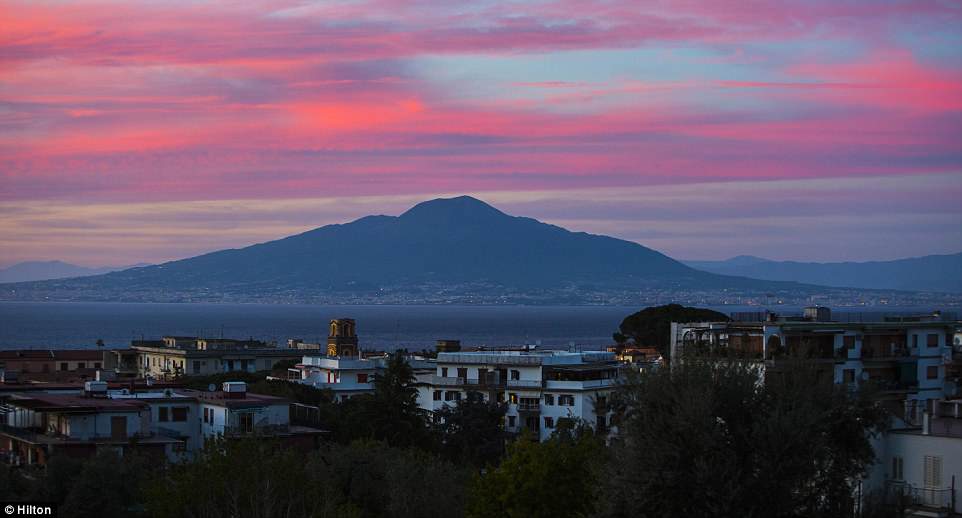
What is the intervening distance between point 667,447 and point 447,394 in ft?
137

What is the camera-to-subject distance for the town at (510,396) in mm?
29703

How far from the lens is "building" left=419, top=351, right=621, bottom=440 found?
65500 mm

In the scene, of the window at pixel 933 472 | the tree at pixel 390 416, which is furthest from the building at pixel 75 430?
the window at pixel 933 472

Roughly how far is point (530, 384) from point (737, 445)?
39114mm

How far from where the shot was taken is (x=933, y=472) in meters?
29.2

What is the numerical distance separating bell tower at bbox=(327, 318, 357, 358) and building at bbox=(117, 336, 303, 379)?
116 inches

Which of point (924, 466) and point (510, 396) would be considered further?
point (510, 396)

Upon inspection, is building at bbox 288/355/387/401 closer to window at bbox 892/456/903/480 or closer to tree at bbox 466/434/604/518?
tree at bbox 466/434/604/518

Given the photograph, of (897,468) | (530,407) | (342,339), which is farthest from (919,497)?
(342,339)

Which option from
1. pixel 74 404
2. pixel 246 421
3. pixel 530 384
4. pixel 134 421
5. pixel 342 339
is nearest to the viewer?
pixel 74 404

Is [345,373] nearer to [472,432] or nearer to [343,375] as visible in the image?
[343,375]

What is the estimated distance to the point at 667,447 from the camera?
1078 inches

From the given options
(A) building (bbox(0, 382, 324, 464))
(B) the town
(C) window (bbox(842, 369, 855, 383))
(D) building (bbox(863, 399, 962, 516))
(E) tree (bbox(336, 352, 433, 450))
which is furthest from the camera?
(E) tree (bbox(336, 352, 433, 450))

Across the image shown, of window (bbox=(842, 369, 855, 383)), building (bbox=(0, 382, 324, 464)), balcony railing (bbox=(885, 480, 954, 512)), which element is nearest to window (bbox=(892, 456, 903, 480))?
balcony railing (bbox=(885, 480, 954, 512))
